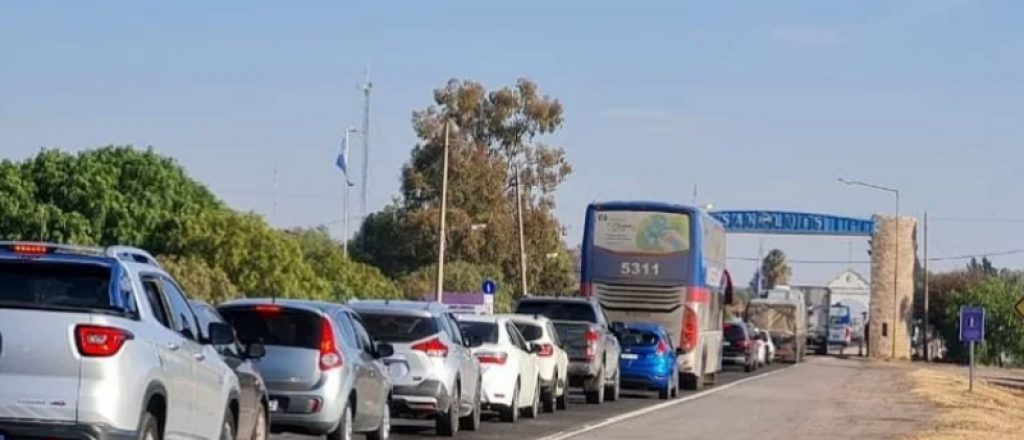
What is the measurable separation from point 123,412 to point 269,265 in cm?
4429

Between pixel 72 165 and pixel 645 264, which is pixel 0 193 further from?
pixel 645 264

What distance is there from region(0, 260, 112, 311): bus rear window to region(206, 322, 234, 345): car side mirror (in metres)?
1.91

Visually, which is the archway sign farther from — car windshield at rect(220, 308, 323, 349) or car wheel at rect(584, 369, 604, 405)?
car windshield at rect(220, 308, 323, 349)

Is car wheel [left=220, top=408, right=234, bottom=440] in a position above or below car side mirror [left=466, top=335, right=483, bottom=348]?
below

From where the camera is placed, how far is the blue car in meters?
39.4

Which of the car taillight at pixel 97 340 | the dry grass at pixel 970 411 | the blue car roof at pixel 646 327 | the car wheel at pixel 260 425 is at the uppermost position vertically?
the blue car roof at pixel 646 327

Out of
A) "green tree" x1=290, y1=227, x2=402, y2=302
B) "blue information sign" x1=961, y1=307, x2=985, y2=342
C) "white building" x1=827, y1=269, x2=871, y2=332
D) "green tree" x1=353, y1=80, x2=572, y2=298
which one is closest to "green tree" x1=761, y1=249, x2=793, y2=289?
"white building" x1=827, y1=269, x2=871, y2=332

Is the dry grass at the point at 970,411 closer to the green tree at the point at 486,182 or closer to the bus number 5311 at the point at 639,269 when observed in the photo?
the bus number 5311 at the point at 639,269

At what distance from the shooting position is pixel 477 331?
27.7 m

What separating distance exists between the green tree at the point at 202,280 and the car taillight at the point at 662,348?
13.5 m

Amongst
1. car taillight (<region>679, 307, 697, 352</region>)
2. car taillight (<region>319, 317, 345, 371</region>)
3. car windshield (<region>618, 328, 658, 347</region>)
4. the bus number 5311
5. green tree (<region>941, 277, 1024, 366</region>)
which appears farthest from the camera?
green tree (<region>941, 277, 1024, 366</region>)

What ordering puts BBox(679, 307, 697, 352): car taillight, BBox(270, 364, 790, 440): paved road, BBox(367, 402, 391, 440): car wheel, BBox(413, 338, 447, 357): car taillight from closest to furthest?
BBox(367, 402, 391, 440): car wheel < BBox(413, 338, 447, 357): car taillight < BBox(270, 364, 790, 440): paved road < BBox(679, 307, 697, 352): car taillight

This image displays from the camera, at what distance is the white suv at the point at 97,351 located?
39.0 ft

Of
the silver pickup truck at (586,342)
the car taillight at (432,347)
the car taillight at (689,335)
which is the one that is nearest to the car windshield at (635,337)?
the silver pickup truck at (586,342)
